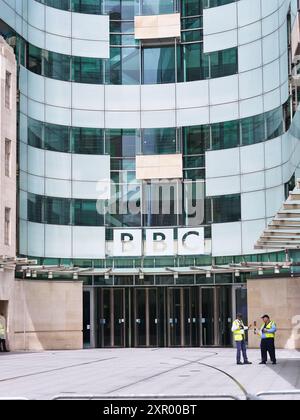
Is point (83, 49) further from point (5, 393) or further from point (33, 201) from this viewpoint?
point (5, 393)

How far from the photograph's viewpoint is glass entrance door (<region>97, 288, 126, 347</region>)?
1847 inches

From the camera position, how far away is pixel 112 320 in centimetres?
4691

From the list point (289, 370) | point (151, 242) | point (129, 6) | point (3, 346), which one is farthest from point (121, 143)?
point (289, 370)

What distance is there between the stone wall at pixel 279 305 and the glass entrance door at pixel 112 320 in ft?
25.4

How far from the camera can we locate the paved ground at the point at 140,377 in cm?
1892

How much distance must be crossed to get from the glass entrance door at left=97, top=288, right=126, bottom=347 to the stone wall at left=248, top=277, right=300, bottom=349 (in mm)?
7756

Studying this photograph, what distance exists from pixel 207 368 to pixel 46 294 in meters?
19.2

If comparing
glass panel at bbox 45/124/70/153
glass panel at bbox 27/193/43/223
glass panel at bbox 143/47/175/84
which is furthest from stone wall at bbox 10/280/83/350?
glass panel at bbox 143/47/175/84

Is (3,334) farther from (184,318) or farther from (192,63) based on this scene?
(192,63)

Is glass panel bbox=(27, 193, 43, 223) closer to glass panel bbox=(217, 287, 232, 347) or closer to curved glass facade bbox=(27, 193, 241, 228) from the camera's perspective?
curved glass facade bbox=(27, 193, 241, 228)

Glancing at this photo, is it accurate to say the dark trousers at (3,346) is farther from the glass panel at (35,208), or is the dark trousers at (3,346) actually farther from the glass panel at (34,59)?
the glass panel at (34,59)

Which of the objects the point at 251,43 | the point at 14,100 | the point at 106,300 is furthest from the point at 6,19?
the point at 106,300

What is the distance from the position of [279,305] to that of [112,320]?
1009cm

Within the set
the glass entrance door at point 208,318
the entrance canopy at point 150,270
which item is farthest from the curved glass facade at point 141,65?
the glass entrance door at point 208,318
